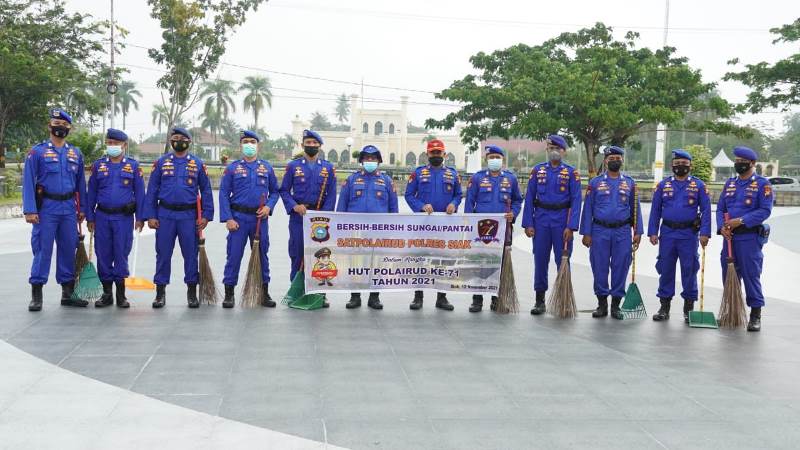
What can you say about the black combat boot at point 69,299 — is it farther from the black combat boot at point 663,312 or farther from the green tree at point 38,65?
the green tree at point 38,65

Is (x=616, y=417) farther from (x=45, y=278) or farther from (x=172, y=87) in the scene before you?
(x=172, y=87)

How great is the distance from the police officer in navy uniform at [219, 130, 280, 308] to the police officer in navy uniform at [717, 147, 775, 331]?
4.37 m

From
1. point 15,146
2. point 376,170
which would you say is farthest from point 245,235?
point 15,146

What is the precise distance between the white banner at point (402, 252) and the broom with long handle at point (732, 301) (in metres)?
2.13

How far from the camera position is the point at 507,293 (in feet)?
26.0

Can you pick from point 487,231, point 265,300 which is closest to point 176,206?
point 265,300

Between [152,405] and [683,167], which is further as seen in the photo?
[683,167]

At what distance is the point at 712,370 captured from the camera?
5824mm

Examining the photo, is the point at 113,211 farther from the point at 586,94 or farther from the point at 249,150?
the point at 586,94

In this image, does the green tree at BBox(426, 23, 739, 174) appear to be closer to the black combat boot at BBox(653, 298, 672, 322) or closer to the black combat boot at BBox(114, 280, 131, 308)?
the black combat boot at BBox(653, 298, 672, 322)

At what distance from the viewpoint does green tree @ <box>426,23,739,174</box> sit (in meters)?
21.7

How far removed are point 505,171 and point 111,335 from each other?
4001mm

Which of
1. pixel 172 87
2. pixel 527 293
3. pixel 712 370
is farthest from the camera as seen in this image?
pixel 172 87

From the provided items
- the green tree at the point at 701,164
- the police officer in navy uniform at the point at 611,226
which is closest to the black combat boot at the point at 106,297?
the police officer in navy uniform at the point at 611,226
